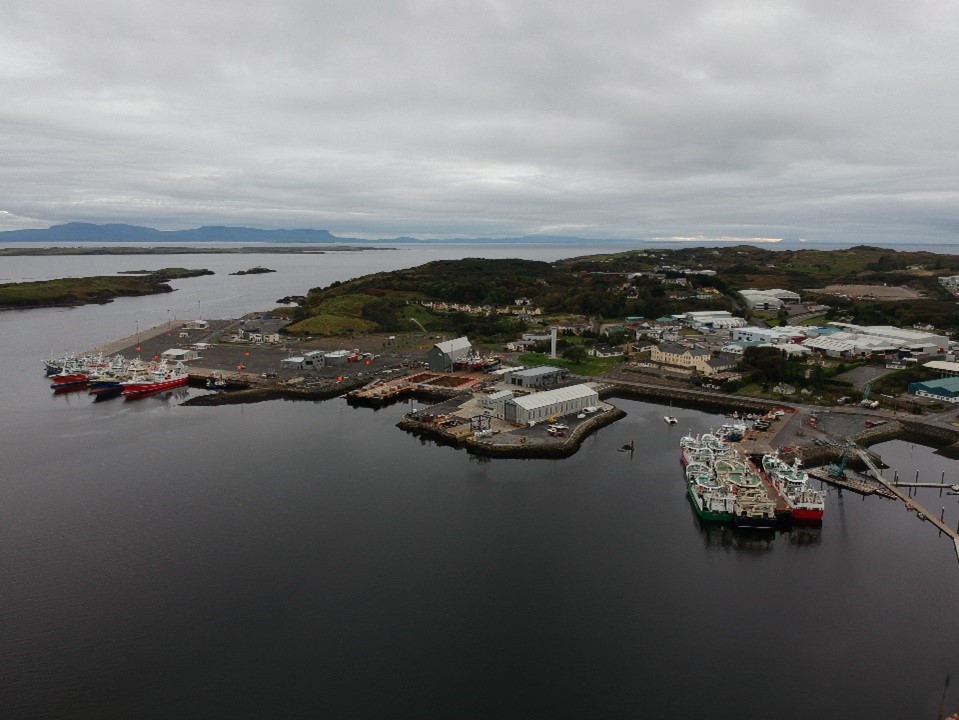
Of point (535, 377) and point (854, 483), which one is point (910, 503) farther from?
point (535, 377)

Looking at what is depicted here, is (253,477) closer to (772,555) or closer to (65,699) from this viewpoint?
(65,699)

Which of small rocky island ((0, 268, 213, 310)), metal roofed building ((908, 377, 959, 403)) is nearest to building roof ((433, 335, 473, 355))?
metal roofed building ((908, 377, 959, 403))

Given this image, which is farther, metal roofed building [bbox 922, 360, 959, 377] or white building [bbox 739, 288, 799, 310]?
A: white building [bbox 739, 288, 799, 310]

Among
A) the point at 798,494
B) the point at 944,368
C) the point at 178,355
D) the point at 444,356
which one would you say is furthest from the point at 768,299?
the point at 178,355

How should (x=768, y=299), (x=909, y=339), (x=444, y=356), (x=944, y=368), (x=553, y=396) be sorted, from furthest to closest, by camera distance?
1. (x=768, y=299)
2. (x=909, y=339)
3. (x=444, y=356)
4. (x=944, y=368)
5. (x=553, y=396)

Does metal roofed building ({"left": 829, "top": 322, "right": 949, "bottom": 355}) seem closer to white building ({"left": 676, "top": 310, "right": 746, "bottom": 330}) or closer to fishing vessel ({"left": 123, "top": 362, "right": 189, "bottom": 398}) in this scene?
white building ({"left": 676, "top": 310, "right": 746, "bottom": 330})

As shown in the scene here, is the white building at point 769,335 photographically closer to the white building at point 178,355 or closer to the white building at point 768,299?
the white building at point 768,299

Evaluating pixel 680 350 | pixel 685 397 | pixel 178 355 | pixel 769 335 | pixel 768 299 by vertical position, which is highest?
pixel 768 299

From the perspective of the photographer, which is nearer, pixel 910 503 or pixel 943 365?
pixel 910 503
